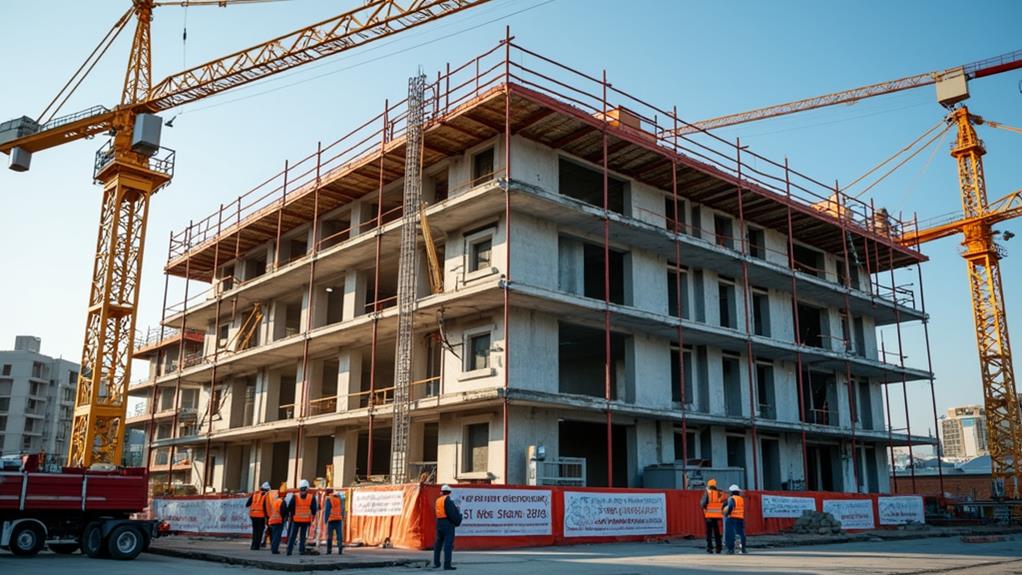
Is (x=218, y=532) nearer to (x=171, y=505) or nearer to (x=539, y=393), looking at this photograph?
(x=171, y=505)

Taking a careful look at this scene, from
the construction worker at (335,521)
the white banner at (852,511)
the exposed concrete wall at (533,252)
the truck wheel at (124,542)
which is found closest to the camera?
the truck wheel at (124,542)

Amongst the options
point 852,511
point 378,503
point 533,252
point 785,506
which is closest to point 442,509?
point 378,503

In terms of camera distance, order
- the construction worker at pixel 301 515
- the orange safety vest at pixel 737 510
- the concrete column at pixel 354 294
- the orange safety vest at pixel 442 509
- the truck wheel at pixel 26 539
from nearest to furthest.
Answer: the orange safety vest at pixel 442 509, the truck wheel at pixel 26 539, the construction worker at pixel 301 515, the orange safety vest at pixel 737 510, the concrete column at pixel 354 294

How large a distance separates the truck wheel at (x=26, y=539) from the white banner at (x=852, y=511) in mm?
23750

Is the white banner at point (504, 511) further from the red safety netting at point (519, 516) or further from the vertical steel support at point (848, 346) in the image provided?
the vertical steel support at point (848, 346)

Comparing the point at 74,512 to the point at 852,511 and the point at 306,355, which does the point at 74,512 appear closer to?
the point at 306,355

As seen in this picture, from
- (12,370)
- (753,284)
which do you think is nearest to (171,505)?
(753,284)

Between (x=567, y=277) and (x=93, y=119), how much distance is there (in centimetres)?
2735

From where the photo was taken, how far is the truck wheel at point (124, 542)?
18250 millimetres

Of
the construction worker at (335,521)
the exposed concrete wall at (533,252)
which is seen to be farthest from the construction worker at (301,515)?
the exposed concrete wall at (533,252)

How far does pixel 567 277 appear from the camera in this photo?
29688mm

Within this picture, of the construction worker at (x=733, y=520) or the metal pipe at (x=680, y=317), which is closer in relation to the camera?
the construction worker at (x=733, y=520)

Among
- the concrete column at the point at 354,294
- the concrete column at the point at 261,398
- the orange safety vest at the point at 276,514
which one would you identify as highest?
the concrete column at the point at 354,294

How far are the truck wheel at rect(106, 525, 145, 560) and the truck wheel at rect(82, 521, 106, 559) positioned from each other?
0.85 feet
